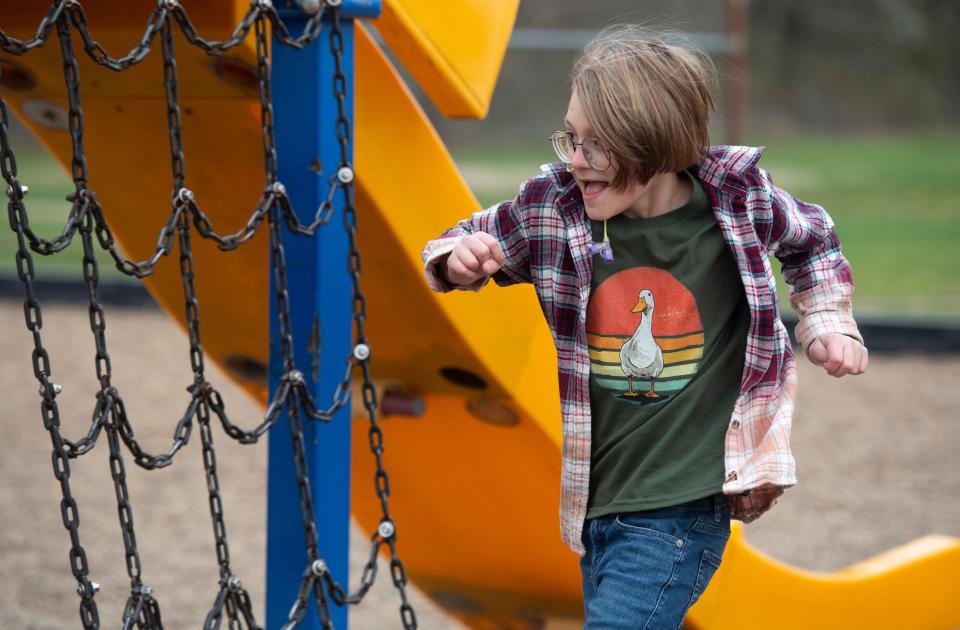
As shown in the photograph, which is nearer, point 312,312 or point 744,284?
point 744,284

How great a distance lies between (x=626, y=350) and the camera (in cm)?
175

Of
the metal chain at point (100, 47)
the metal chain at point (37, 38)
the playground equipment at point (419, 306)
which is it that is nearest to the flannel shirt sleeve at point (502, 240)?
the playground equipment at point (419, 306)

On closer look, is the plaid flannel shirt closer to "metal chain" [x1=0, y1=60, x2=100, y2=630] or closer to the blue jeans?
the blue jeans

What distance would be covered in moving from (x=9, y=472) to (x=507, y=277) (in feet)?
11.1

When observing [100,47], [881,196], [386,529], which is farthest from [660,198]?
[881,196]

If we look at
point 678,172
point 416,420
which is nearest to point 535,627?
point 416,420

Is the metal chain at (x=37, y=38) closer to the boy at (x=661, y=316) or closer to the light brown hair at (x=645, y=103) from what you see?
the boy at (x=661, y=316)

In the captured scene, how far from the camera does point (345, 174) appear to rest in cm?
180

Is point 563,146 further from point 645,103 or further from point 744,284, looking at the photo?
point 744,284

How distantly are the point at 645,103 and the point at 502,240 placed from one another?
0.31 metres

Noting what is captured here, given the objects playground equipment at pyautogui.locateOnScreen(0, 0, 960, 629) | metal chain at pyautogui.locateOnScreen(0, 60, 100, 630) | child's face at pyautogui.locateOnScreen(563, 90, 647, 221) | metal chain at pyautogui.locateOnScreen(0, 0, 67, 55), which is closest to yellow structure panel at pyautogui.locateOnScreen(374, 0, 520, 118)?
playground equipment at pyautogui.locateOnScreen(0, 0, 960, 629)

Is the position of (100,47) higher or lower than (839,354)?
higher

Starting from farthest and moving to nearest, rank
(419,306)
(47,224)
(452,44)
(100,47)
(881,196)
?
1. (881,196)
2. (47,224)
3. (419,306)
4. (452,44)
5. (100,47)

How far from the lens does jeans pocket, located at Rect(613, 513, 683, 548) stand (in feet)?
5.60
